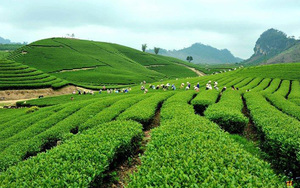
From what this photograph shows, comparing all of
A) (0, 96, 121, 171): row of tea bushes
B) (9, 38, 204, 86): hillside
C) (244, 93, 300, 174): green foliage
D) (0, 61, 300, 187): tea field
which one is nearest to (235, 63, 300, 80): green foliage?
(9, 38, 204, 86): hillside

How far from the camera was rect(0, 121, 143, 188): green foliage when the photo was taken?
6.88 m

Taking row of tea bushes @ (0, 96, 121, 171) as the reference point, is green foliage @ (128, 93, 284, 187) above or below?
above

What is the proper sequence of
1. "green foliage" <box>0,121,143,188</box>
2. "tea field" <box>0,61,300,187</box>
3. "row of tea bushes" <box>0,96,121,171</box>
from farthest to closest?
"row of tea bushes" <box>0,96,121,171</box>
"green foliage" <box>0,121,143,188</box>
"tea field" <box>0,61,300,187</box>

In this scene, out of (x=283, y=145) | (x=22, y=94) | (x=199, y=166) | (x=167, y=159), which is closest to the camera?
(x=199, y=166)

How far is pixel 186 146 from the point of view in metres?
8.55

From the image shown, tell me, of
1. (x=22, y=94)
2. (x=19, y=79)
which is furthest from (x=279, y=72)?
Answer: (x=19, y=79)

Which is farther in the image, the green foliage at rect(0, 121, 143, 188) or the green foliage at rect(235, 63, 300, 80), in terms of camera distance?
the green foliage at rect(235, 63, 300, 80)

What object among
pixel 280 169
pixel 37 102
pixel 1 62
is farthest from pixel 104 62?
pixel 280 169

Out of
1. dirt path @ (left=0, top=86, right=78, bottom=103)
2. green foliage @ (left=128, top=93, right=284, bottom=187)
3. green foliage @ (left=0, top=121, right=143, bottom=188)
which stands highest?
green foliage @ (left=128, top=93, right=284, bottom=187)

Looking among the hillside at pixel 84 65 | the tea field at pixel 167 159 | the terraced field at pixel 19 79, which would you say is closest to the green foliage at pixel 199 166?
the tea field at pixel 167 159

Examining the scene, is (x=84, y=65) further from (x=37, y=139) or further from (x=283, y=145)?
(x=283, y=145)

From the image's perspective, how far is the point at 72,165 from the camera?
25.8 feet

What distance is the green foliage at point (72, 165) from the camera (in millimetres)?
6883

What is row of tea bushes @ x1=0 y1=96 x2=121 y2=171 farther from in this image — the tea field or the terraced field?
the terraced field
